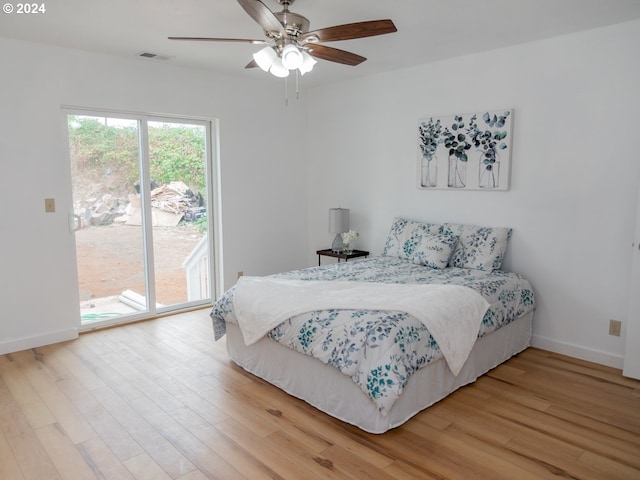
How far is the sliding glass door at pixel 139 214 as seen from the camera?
417 centimetres

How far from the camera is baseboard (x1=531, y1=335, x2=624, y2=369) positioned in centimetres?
342

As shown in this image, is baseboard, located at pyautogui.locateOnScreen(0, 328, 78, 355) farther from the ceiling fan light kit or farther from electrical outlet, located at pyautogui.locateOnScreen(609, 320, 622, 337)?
electrical outlet, located at pyautogui.locateOnScreen(609, 320, 622, 337)

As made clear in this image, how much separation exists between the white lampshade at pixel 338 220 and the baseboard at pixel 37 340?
105 inches

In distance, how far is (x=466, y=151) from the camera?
4.11 meters

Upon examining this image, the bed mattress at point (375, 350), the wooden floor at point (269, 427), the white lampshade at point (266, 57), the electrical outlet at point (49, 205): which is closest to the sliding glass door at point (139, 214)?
the electrical outlet at point (49, 205)

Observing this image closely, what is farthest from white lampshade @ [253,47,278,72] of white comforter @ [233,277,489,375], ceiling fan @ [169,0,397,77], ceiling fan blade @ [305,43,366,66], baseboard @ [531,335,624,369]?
baseboard @ [531,335,624,369]

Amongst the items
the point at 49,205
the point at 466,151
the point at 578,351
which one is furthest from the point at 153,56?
the point at 578,351

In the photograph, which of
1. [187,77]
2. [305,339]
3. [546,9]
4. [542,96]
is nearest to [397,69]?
[542,96]

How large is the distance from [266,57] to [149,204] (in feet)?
7.74

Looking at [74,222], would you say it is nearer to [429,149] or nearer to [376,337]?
[376,337]

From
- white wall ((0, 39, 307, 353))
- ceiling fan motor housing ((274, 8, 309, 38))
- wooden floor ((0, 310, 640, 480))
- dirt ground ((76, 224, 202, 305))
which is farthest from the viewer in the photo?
dirt ground ((76, 224, 202, 305))

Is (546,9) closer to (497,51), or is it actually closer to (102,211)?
(497,51)

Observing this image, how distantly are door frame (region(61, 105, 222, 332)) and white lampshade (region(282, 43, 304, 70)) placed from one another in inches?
91.6

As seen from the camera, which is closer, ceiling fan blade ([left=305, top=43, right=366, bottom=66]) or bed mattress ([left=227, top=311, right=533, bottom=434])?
bed mattress ([left=227, top=311, right=533, bottom=434])
